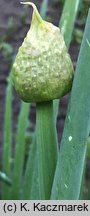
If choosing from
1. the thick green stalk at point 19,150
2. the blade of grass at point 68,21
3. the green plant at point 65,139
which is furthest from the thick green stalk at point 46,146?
the thick green stalk at point 19,150

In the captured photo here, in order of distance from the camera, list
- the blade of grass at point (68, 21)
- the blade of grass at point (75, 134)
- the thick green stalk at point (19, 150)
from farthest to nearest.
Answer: the thick green stalk at point (19, 150), the blade of grass at point (68, 21), the blade of grass at point (75, 134)

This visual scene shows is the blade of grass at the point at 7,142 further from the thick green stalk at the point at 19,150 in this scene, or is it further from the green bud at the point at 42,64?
the green bud at the point at 42,64

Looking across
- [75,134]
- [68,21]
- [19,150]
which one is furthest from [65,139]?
[19,150]

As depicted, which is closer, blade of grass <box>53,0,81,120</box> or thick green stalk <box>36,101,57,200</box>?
thick green stalk <box>36,101,57,200</box>

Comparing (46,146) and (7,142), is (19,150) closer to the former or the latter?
(7,142)

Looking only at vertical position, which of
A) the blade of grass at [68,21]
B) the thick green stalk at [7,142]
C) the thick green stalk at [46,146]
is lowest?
the thick green stalk at [7,142]

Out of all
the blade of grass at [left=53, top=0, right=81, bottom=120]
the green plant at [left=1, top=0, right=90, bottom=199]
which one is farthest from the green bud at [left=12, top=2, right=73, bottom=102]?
the blade of grass at [left=53, top=0, right=81, bottom=120]

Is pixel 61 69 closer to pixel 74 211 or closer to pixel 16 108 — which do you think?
pixel 74 211

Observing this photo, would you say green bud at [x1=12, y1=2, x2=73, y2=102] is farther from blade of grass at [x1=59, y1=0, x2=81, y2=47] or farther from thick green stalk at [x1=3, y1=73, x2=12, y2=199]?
thick green stalk at [x1=3, y1=73, x2=12, y2=199]

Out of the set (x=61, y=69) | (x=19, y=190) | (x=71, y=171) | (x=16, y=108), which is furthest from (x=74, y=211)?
(x=16, y=108)
